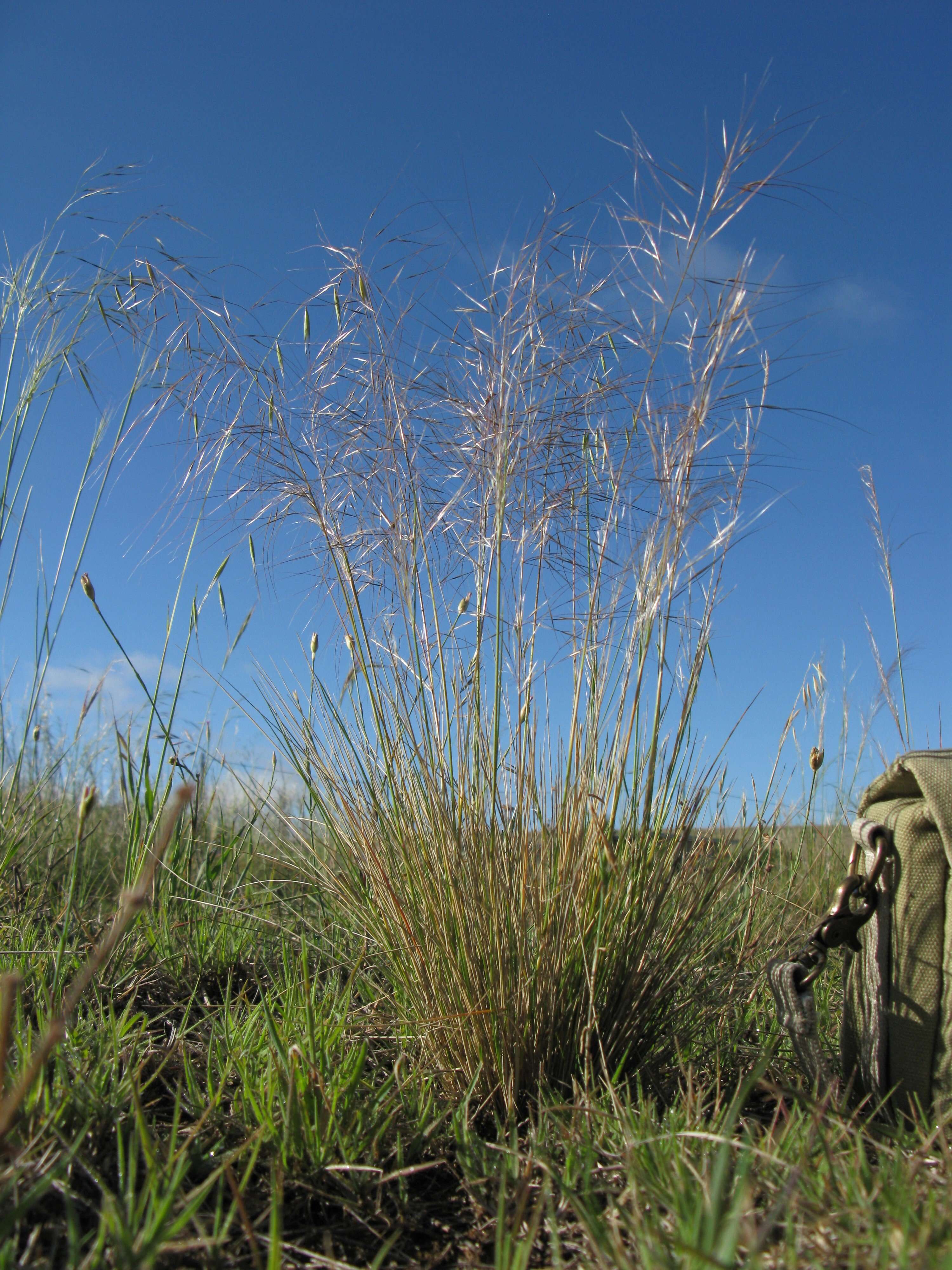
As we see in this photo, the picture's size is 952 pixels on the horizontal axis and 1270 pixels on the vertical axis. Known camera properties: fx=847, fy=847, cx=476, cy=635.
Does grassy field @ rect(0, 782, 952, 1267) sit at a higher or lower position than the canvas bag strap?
lower

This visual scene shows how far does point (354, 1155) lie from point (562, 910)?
1.51 ft

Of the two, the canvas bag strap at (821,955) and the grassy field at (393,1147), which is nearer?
the grassy field at (393,1147)

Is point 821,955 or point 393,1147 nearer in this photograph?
point 393,1147

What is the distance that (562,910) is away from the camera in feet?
4.50

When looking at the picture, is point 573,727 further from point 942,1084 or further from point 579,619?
point 942,1084

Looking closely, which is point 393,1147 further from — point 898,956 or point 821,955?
point 898,956

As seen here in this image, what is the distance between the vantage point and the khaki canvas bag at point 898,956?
4.42 feet

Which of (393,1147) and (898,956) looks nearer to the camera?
A: (393,1147)

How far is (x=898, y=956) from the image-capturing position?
142cm

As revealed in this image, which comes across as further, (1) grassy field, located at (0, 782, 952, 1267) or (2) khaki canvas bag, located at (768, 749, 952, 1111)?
(2) khaki canvas bag, located at (768, 749, 952, 1111)

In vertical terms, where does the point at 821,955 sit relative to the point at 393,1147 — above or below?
above

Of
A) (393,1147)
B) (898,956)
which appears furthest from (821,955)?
(393,1147)

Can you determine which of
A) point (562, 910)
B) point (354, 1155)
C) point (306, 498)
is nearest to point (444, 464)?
point (306, 498)

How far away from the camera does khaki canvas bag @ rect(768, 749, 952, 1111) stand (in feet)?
4.42
